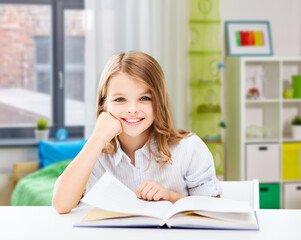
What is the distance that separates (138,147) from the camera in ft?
4.83

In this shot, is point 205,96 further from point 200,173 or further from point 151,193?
point 151,193

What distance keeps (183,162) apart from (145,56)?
32 cm

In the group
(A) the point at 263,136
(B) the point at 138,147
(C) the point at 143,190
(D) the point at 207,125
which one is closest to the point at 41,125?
(D) the point at 207,125

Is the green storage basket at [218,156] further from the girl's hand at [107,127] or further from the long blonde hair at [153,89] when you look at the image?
the girl's hand at [107,127]

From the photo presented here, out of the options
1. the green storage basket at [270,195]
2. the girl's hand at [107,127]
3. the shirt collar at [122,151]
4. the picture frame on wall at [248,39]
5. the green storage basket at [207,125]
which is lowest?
the green storage basket at [270,195]

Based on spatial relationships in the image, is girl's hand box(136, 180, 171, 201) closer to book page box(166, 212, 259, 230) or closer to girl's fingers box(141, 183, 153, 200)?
girl's fingers box(141, 183, 153, 200)

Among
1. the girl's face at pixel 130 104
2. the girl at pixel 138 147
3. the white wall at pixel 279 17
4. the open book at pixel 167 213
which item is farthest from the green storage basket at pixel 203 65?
the open book at pixel 167 213

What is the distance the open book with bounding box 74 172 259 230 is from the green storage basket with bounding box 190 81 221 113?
281 centimetres

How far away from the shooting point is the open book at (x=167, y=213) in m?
1.00

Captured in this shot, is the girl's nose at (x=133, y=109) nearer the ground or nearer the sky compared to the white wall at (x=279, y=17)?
nearer the ground

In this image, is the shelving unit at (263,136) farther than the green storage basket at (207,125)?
No

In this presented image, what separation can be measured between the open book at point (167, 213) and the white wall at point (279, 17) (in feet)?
10.7

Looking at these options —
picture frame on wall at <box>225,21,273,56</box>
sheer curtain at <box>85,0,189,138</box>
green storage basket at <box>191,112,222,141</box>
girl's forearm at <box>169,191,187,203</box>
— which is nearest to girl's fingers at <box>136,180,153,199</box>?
girl's forearm at <box>169,191,187,203</box>

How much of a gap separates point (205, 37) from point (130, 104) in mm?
2727
